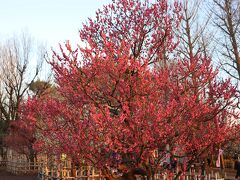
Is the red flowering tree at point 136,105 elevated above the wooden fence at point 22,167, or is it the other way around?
the red flowering tree at point 136,105

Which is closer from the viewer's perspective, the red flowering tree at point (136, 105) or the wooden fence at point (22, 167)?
the red flowering tree at point (136, 105)

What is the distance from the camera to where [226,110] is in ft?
28.1

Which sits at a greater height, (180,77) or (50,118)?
(180,77)

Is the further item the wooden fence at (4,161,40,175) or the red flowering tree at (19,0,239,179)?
the wooden fence at (4,161,40,175)

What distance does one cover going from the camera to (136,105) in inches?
282

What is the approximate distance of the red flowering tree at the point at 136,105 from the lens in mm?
6844

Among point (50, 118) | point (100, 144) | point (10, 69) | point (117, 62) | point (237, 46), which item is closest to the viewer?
point (100, 144)

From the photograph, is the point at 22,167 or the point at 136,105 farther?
the point at 22,167

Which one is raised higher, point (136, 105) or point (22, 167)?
point (136, 105)

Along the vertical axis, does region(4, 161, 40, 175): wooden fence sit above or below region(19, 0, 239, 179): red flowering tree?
below

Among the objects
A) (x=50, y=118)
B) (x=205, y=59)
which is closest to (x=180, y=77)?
(x=205, y=59)

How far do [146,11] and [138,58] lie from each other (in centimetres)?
136

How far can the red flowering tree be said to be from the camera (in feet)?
22.5

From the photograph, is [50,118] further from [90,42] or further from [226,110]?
[226,110]
